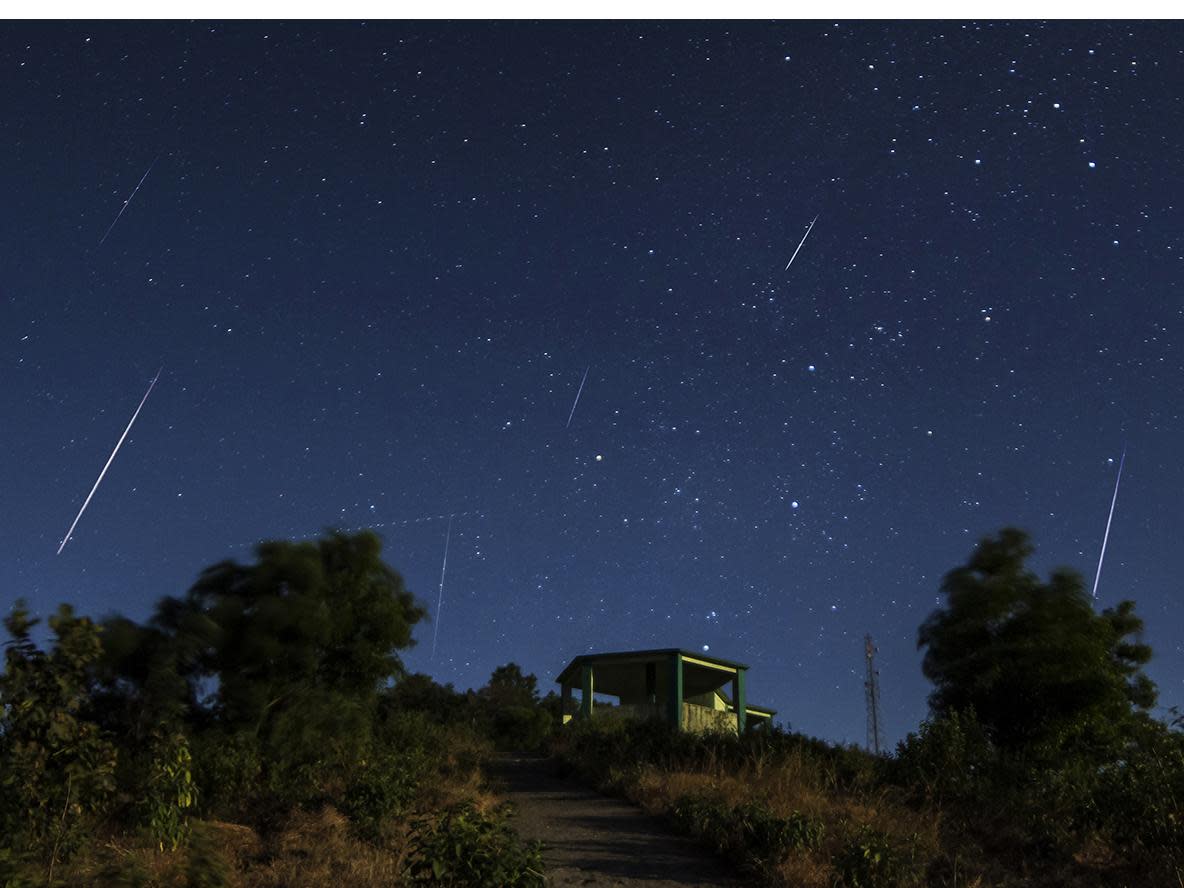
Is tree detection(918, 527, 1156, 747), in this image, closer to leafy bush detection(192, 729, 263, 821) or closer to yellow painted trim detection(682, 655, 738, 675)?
yellow painted trim detection(682, 655, 738, 675)

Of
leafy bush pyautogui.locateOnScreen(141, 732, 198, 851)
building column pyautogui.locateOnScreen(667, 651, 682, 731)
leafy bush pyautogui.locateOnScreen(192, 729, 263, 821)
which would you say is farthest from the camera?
building column pyautogui.locateOnScreen(667, 651, 682, 731)

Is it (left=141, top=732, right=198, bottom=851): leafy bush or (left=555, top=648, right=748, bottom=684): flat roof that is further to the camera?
(left=555, top=648, right=748, bottom=684): flat roof

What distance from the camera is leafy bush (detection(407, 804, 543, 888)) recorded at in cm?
634

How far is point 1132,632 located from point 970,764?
51.8 ft

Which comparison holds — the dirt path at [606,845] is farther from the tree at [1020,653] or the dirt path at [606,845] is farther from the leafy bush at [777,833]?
the tree at [1020,653]

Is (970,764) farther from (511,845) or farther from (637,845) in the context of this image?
(511,845)

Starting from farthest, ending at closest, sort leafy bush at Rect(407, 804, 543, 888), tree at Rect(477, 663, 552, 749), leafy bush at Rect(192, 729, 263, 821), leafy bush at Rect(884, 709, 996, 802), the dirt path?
tree at Rect(477, 663, 552, 749) → leafy bush at Rect(884, 709, 996, 802) → leafy bush at Rect(192, 729, 263, 821) → the dirt path → leafy bush at Rect(407, 804, 543, 888)

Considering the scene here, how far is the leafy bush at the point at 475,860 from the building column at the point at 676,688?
20.5 meters

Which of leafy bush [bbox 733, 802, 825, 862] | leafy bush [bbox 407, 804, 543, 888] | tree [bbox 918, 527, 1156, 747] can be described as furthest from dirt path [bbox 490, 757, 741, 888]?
tree [bbox 918, 527, 1156, 747]

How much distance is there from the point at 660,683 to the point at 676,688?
3.37 metres

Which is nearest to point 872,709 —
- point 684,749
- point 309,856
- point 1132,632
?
point 1132,632

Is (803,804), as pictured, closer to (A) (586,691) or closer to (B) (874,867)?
(B) (874,867)

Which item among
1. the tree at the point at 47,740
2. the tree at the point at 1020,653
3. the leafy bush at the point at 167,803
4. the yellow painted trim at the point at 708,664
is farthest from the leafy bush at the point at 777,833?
the yellow painted trim at the point at 708,664

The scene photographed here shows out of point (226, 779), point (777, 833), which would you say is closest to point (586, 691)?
point (226, 779)
